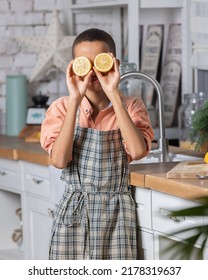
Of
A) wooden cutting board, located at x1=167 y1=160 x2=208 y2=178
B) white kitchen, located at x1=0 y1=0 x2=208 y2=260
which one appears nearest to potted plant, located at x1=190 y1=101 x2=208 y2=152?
white kitchen, located at x1=0 y1=0 x2=208 y2=260

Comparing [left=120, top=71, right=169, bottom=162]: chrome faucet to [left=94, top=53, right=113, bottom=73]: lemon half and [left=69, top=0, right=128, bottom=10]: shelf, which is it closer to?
[left=94, top=53, right=113, bottom=73]: lemon half

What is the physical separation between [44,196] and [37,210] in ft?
0.38

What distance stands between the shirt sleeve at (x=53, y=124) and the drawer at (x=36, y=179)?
1.01 m

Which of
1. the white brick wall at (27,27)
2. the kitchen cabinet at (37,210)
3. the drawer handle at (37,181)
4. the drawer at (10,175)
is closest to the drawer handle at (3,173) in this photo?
the drawer at (10,175)

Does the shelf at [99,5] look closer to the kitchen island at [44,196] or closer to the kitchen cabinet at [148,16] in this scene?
the kitchen cabinet at [148,16]

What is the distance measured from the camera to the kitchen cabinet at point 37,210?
147 inches

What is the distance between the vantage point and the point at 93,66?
244 cm

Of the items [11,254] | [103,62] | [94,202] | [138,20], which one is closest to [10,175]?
[11,254]

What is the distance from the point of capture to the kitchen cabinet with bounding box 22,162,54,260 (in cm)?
372

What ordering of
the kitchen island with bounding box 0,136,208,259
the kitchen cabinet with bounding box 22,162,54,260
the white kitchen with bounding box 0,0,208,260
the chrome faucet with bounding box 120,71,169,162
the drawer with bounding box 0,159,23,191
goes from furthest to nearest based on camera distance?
the drawer with bounding box 0,159,23,191
the kitchen cabinet with bounding box 22,162,54,260
the white kitchen with bounding box 0,0,208,260
the chrome faucet with bounding box 120,71,169,162
the kitchen island with bounding box 0,136,208,259

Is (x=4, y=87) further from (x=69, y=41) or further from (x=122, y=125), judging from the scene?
(x=122, y=125)
